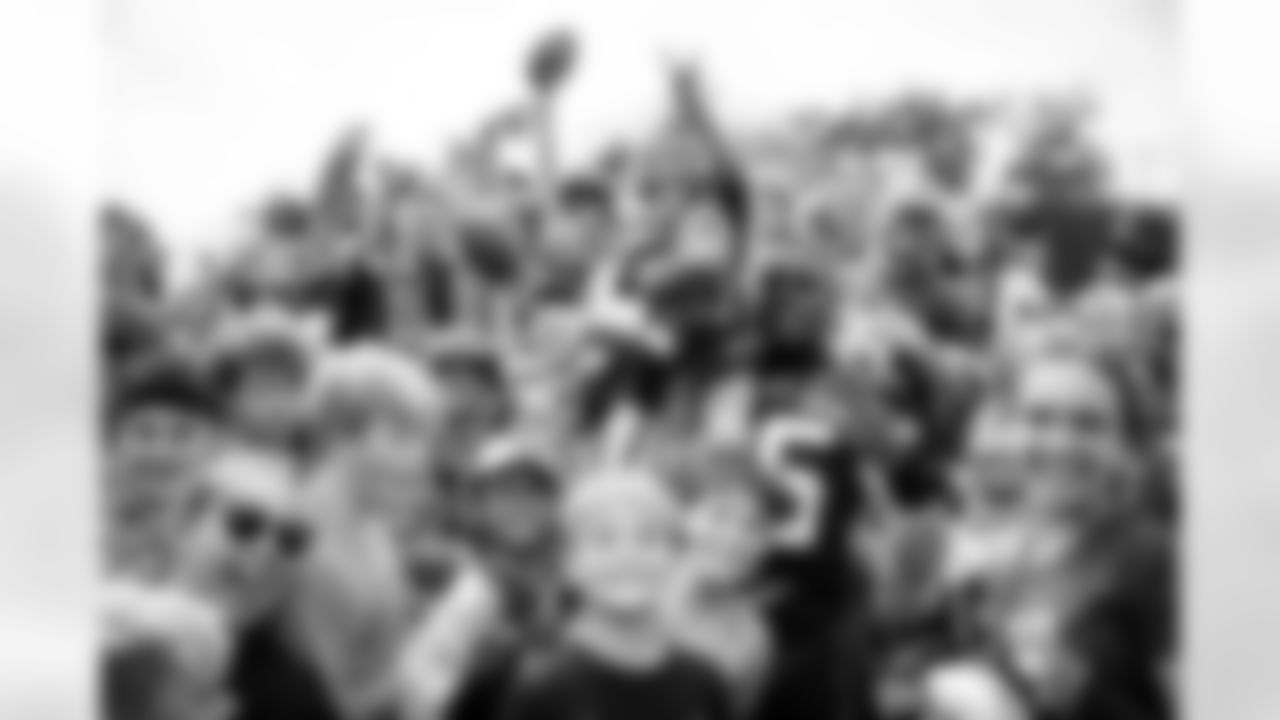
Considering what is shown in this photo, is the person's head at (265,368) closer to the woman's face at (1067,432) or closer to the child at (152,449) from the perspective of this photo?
the child at (152,449)

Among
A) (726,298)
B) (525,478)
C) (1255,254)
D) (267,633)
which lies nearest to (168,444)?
(267,633)

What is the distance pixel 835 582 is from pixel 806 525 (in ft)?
0.23

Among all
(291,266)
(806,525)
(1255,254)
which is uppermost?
(291,266)

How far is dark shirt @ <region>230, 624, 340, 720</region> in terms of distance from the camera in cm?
181

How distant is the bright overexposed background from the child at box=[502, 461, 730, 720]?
1.27 ft

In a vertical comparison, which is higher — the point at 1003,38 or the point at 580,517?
the point at 1003,38

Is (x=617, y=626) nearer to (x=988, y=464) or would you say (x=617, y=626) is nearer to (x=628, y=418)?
(x=628, y=418)

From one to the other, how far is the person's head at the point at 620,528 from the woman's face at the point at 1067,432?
0.41 m

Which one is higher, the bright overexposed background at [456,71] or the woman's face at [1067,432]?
the bright overexposed background at [456,71]

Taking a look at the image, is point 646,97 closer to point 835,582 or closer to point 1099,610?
point 835,582

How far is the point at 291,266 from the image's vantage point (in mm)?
1800

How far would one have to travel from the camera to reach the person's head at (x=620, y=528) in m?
1.80

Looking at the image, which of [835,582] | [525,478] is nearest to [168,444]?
[525,478]

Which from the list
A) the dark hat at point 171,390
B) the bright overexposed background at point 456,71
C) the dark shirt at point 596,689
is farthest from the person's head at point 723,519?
the dark hat at point 171,390
